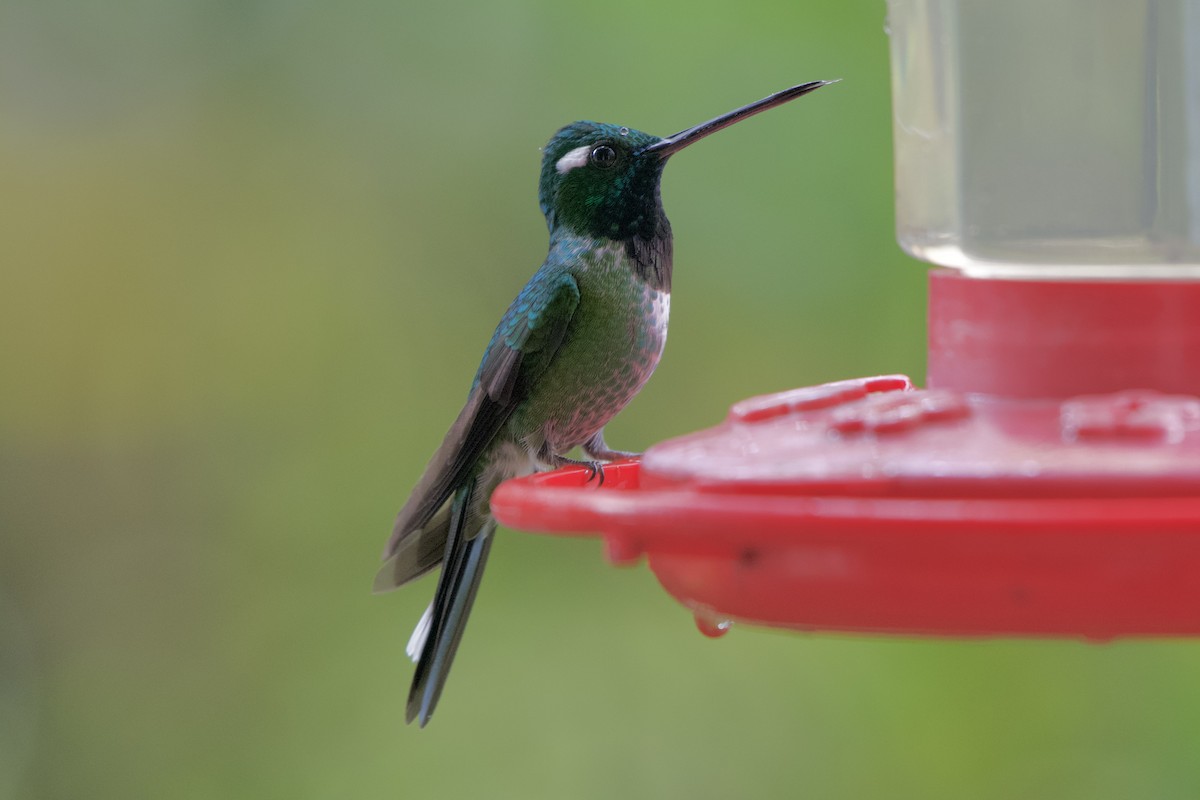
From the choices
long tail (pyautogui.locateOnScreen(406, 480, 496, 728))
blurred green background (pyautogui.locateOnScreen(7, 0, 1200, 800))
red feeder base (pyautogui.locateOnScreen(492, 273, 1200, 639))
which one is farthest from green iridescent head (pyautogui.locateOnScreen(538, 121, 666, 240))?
red feeder base (pyautogui.locateOnScreen(492, 273, 1200, 639))

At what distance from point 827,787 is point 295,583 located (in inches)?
82.2

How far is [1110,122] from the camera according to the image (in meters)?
2.29

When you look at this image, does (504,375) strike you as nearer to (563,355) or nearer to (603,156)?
(563,355)

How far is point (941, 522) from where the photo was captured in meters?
1.53

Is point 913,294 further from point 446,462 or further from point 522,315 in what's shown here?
point 446,462

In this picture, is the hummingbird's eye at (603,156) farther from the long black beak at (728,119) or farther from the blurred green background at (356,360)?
the blurred green background at (356,360)

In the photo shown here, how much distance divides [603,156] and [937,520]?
2.36 meters

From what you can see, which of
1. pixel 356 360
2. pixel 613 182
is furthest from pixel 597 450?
pixel 356 360

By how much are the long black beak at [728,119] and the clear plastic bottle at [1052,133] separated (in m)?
0.29

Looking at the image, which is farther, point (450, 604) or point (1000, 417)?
point (450, 604)

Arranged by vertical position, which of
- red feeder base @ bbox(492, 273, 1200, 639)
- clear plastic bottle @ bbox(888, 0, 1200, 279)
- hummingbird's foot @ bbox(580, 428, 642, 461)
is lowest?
hummingbird's foot @ bbox(580, 428, 642, 461)

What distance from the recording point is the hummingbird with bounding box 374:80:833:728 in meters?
3.52

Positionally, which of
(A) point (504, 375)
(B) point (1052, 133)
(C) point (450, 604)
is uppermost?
(B) point (1052, 133)

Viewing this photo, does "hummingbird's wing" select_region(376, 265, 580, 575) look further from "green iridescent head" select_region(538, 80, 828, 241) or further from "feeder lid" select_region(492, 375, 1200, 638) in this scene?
"feeder lid" select_region(492, 375, 1200, 638)
